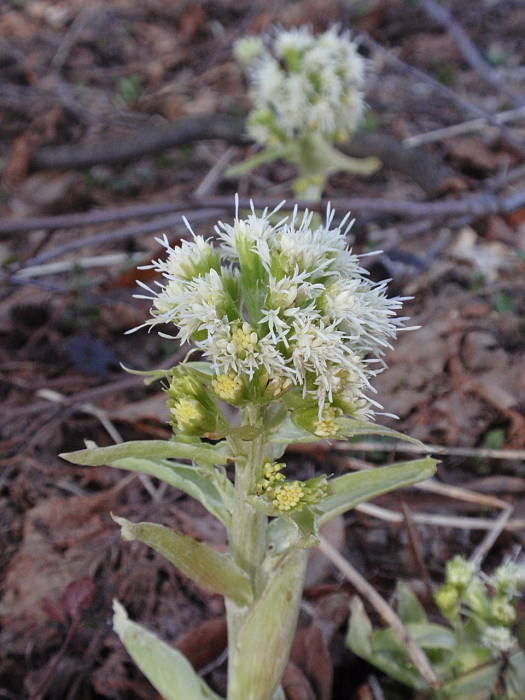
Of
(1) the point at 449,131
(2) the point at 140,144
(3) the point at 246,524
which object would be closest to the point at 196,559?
(3) the point at 246,524

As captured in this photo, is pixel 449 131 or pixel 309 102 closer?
pixel 309 102

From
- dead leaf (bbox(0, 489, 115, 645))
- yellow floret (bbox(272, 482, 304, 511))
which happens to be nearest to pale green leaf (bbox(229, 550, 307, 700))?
yellow floret (bbox(272, 482, 304, 511))

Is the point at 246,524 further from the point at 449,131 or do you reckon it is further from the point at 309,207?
the point at 449,131

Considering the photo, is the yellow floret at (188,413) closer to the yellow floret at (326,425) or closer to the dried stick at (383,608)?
the yellow floret at (326,425)

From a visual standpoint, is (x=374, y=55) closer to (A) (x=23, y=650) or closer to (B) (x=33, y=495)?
(B) (x=33, y=495)

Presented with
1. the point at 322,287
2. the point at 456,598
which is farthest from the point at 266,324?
the point at 456,598

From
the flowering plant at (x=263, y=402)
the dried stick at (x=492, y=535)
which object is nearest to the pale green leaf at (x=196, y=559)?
the flowering plant at (x=263, y=402)
